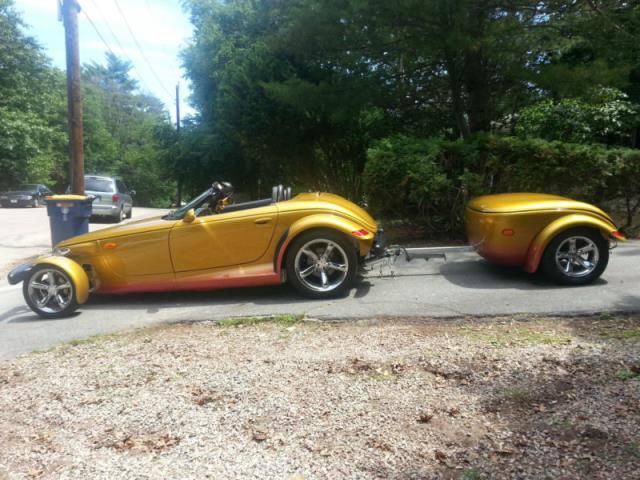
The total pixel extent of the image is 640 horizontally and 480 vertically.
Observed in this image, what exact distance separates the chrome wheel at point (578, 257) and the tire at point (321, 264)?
2.27 m

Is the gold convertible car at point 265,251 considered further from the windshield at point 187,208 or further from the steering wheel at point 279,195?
the steering wheel at point 279,195

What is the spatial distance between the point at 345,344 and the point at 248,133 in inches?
386

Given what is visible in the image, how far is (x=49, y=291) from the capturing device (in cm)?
564

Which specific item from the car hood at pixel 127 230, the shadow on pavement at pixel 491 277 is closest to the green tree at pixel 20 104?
the car hood at pixel 127 230

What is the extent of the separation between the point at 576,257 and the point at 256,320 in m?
3.55

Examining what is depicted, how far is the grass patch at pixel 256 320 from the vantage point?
5.03 meters

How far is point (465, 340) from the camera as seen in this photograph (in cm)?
425

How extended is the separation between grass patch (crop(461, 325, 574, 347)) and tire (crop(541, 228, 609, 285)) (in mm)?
1598

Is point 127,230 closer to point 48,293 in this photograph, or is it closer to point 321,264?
point 48,293

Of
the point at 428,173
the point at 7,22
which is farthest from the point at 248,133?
the point at 7,22

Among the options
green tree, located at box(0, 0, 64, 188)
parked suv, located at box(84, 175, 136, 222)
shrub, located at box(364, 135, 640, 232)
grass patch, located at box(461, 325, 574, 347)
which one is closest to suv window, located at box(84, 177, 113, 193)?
parked suv, located at box(84, 175, 136, 222)

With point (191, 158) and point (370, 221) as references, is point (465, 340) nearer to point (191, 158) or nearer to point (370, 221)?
point (370, 221)

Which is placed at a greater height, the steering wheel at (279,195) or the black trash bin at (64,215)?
the steering wheel at (279,195)

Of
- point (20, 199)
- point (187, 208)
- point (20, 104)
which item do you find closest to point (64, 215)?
point (187, 208)
